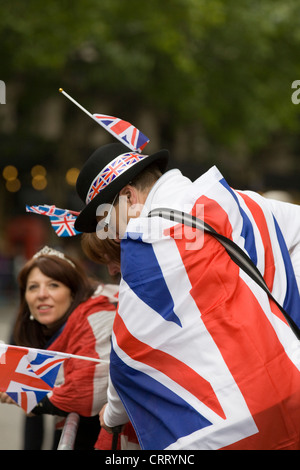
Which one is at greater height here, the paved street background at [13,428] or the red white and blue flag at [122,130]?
the red white and blue flag at [122,130]

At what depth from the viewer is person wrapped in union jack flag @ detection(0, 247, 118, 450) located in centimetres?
318

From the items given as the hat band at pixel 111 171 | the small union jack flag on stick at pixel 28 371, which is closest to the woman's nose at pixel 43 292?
the small union jack flag on stick at pixel 28 371

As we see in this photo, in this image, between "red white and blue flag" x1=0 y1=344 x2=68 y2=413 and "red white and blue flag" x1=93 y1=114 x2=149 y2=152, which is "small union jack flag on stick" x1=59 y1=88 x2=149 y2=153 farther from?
"red white and blue flag" x1=0 y1=344 x2=68 y2=413

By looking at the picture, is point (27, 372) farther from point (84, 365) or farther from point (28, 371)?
point (84, 365)

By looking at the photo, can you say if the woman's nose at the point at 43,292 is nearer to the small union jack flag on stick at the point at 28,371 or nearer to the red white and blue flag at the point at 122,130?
the small union jack flag on stick at the point at 28,371

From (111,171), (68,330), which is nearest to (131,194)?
(111,171)

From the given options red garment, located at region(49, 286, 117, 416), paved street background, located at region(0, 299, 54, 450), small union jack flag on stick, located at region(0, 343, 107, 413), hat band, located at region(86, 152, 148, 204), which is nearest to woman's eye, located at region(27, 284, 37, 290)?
red garment, located at region(49, 286, 117, 416)

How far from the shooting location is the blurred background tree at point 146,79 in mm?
13195

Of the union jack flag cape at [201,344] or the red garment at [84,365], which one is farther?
the red garment at [84,365]

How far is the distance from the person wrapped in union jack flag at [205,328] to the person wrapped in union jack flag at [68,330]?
515 millimetres

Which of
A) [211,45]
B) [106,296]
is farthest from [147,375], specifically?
[211,45]

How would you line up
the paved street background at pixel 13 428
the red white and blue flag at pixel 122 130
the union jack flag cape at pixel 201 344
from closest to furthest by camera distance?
1. the union jack flag cape at pixel 201 344
2. the red white and blue flag at pixel 122 130
3. the paved street background at pixel 13 428

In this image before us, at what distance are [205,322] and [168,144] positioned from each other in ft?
83.9

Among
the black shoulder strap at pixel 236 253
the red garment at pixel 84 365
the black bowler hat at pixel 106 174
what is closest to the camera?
the black shoulder strap at pixel 236 253
